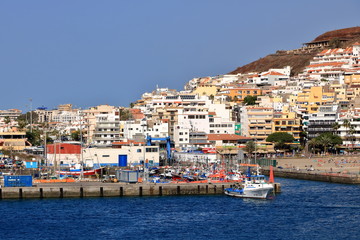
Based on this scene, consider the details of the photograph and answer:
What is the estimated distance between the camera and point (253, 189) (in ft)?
265

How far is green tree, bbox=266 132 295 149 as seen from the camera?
13638 cm

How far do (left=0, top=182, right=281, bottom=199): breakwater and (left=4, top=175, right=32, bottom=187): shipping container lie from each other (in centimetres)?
106

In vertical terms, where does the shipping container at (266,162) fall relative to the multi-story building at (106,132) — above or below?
below

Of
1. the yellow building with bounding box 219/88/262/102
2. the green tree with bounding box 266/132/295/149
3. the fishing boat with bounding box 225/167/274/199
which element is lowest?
the fishing boat with bounding box 225/167/274/199

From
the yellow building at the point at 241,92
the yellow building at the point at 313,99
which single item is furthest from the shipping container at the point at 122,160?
the yellow building at the point at 241,92

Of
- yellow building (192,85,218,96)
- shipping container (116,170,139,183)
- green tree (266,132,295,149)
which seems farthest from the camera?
yellow building (192,85,218,96)

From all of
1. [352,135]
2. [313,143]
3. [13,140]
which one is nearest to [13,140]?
[13,140]

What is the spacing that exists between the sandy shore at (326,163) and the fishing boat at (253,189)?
27673 millimetres

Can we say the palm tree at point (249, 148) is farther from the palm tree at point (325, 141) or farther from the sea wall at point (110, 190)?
the sea wall at point (110, 190)

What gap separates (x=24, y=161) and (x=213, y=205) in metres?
47.8

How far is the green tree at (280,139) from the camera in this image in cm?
13638

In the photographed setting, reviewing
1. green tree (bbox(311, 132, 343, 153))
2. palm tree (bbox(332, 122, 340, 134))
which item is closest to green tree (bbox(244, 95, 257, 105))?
palm tree (bbox(332, 122, 340, 134))

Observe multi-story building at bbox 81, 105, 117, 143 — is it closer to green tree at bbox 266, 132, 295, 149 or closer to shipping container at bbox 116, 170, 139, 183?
green tree at bbox 266, 132, 295, 149

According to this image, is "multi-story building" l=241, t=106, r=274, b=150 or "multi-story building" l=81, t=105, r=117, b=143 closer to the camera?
"multi-story building" l=241, t=106, r=274, b=150
